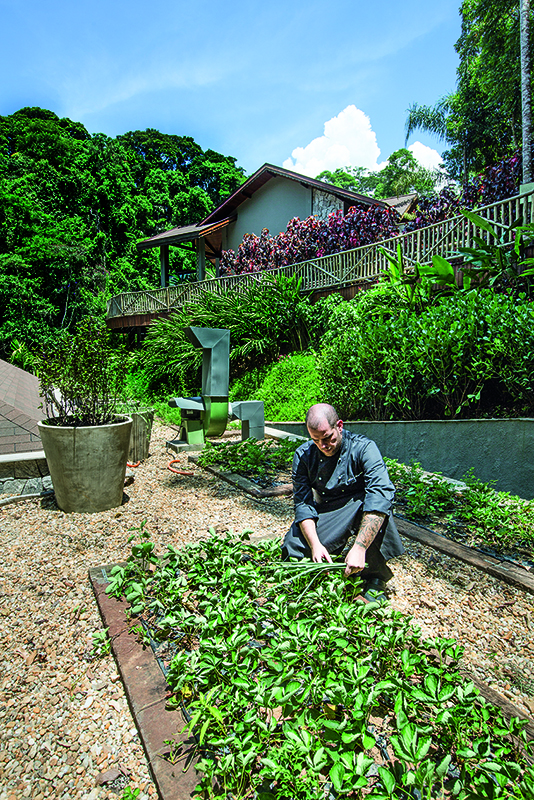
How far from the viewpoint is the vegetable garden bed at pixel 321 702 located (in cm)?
125

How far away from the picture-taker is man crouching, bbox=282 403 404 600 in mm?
2262

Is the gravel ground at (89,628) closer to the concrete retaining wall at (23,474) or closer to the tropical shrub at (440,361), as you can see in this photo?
the concrete retaining wall at (23,474)

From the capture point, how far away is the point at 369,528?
2215 mm

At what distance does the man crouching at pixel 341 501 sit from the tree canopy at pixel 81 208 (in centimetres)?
2149

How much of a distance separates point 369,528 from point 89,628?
1.49 m

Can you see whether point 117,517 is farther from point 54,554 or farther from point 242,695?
point 242,695

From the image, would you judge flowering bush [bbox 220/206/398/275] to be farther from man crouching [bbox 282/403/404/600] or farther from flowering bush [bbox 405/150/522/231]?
man crouching [bbox 282/403/404/600]

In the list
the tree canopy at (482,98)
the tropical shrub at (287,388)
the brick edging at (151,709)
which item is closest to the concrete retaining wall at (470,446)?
the tropical shrub at (287,388)

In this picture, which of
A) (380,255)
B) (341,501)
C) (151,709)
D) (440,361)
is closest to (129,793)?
→ (151,709)

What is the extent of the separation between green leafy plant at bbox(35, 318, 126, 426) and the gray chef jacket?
2161 millimetres

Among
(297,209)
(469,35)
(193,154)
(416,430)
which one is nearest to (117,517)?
(416,430)

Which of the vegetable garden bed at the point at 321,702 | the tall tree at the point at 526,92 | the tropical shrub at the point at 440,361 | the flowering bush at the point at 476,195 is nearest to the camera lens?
the vegetable garden bed at the point at 321,702

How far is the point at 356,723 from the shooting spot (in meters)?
1.38

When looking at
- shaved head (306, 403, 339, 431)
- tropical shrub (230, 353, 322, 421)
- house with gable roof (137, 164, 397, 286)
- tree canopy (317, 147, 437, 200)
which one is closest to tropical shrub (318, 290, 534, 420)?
tropical shrub (230, 353, 322, 421)
